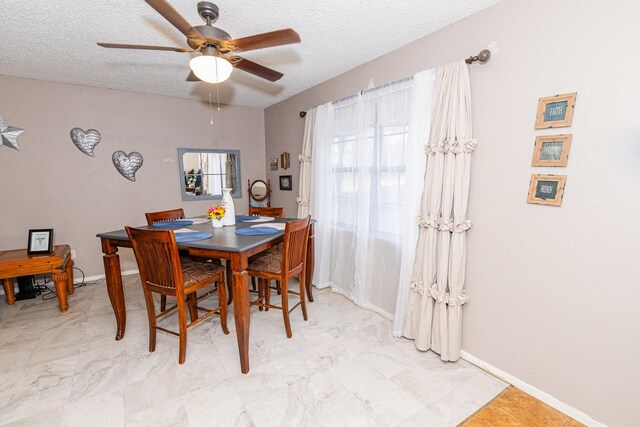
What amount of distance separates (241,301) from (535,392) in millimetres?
1857

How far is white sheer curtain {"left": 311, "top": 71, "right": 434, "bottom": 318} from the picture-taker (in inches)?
84.1

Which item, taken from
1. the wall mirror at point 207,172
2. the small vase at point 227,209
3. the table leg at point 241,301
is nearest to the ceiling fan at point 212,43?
the small vase at point 227,209

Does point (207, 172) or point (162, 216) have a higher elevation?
point (207, 172)

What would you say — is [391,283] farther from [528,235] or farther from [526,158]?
[526,158]

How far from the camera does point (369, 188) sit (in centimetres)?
260

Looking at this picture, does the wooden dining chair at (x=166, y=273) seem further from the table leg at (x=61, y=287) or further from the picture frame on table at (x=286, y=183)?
the picture frame on table at (x=286, y=183)

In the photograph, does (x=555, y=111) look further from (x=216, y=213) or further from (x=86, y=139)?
(x=86, y=139)

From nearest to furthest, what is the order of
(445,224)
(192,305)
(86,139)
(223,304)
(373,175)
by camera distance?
(445,224) < (223,304) < (192,305) < (373,175) < (86,139)

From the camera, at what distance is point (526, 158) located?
5.26ft

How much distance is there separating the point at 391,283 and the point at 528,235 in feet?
3.86

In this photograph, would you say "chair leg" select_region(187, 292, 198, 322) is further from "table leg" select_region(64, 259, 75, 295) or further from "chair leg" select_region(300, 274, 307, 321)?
"table leg" select_region(64, 259, 75, 295)

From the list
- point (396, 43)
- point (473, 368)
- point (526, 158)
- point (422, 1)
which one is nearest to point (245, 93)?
point (396, 43)

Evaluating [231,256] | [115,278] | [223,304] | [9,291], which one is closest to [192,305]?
[223,304]

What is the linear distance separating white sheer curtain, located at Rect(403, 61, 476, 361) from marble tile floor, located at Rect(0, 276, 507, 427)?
238 mm
